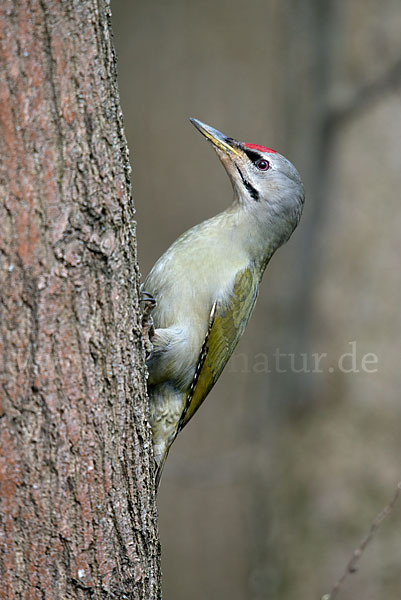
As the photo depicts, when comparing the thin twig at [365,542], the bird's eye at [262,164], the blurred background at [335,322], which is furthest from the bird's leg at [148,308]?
the blurred background at [335,322]

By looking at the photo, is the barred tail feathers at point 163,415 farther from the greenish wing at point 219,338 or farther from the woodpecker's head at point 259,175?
the woodpecker's head at point 259,175

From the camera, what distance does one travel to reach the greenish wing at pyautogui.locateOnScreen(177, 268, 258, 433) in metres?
2.78

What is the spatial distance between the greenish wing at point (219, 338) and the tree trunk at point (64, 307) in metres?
1.06

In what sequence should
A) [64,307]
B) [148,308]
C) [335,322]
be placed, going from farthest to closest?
1. [335,322]
2. [148,308]
3. [64,307]

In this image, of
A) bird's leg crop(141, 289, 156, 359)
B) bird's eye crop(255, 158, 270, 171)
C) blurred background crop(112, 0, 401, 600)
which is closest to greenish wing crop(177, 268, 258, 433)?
bird's leg crop(141, 289, 156, 359)

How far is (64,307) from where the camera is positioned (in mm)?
1558

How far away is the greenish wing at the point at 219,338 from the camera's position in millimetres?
2777

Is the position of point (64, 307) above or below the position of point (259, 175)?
below

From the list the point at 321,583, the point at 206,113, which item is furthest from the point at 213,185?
the point at 321,583

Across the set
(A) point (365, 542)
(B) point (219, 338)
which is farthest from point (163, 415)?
(A) point (365, 542)

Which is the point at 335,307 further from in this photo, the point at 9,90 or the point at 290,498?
the point at 9,90

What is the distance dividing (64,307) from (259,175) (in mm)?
1679

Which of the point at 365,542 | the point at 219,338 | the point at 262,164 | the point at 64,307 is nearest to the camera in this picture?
the point at 64,307

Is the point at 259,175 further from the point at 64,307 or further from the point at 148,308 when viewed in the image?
the point at 64,307
